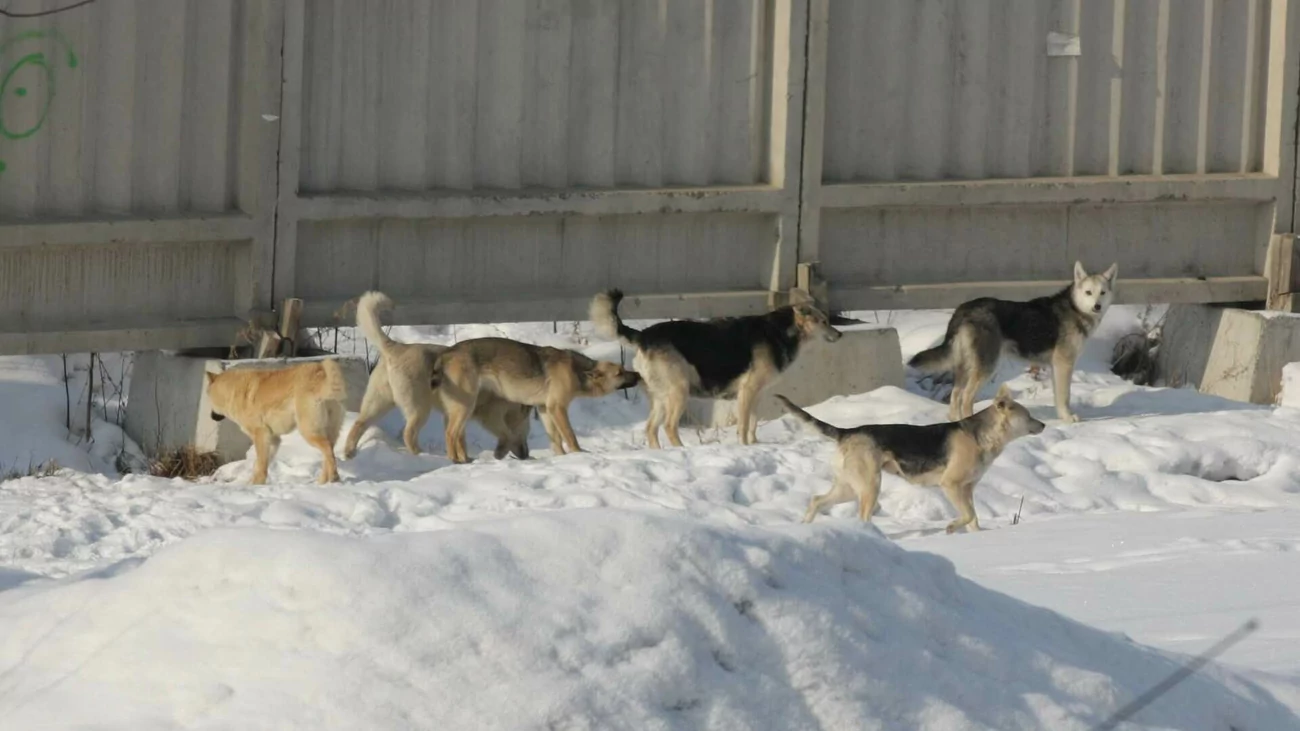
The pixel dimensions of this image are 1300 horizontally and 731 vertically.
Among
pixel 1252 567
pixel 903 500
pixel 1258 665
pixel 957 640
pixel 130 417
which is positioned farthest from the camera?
pixel 130 417

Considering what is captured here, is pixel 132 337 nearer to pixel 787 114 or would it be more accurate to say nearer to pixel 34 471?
pixel 34 471

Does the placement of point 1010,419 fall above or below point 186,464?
above

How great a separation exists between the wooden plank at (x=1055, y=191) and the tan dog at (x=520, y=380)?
2930mm

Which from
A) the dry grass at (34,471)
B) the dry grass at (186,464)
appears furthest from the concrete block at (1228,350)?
the dry grass at (34,471)

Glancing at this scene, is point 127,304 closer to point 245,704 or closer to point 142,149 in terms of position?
point 142,149

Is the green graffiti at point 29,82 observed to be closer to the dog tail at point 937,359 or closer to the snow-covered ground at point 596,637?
the snow-covered ground at point 596,637

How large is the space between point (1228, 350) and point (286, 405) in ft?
27.1

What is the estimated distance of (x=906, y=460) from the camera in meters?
11.5

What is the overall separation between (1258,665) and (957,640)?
6.27ft

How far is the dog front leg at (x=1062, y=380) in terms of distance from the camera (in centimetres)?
1490

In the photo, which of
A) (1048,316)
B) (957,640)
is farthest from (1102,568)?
(1048,316)

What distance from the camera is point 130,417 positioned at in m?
14.3

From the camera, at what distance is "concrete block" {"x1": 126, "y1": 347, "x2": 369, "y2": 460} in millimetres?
13297

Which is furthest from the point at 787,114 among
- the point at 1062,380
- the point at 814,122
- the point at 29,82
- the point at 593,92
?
the point at 29,82
